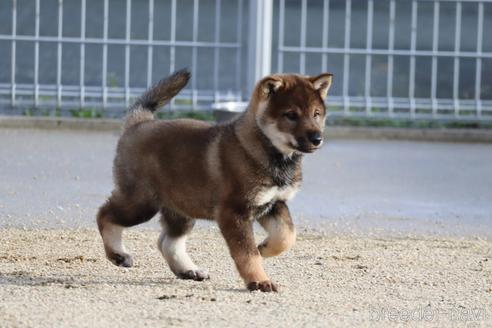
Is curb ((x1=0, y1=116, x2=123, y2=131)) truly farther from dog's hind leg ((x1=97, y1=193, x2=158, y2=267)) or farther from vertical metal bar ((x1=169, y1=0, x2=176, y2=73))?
dog's hind leg ((x1=97, y1=193, x2=158, y2=267))

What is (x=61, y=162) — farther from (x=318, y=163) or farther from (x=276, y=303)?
(x=276, y=303)

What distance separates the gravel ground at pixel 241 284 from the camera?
19.8 ft

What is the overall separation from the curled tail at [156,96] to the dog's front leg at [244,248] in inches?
48.1

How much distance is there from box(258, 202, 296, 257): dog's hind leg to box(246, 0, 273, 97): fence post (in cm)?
730

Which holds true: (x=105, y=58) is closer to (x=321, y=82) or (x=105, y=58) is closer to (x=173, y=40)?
(x=173, y=40)

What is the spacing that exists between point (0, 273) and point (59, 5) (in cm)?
747

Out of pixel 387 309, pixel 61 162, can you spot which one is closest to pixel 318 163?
pixel 61 162

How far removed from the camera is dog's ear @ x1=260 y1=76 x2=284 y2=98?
6.87 meters

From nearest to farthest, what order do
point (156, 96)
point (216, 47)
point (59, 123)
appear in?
point (156, 96)
point (59, 123)
point (216, 47)

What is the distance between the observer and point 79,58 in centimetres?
1457

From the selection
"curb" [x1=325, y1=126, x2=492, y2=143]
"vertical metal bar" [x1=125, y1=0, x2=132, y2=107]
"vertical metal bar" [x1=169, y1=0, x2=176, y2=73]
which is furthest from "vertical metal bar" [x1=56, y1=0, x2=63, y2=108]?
"curb" [x1=325, y1=126, x2=492, y2=143]

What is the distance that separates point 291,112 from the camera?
6812 mm

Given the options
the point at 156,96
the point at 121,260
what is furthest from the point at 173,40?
the point at 121,260

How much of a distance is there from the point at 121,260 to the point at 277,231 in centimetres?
93
